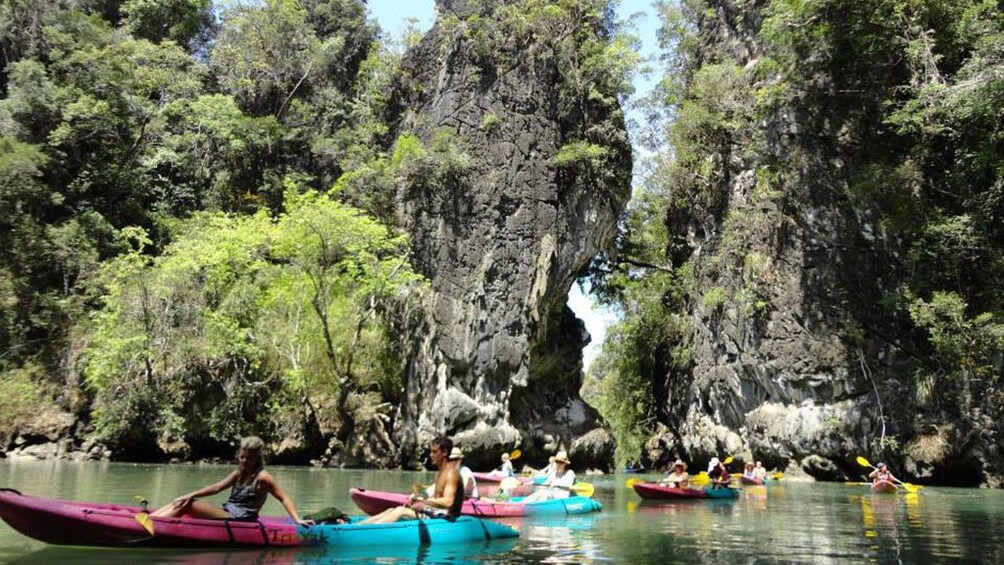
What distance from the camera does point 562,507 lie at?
9.63 meters

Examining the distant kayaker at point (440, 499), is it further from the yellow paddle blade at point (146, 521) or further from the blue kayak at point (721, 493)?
the blue kayak at point (721, 493)

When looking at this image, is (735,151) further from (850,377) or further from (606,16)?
(850,377)

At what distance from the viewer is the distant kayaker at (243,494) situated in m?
5.62

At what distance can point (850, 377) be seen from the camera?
718 inches

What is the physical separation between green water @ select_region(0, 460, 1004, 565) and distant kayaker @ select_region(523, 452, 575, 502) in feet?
2.07

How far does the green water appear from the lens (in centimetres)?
585

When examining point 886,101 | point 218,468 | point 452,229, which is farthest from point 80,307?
point 886,101

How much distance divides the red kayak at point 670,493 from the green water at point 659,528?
0.24 metres

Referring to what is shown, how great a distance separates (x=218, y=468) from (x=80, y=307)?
23.4 feet

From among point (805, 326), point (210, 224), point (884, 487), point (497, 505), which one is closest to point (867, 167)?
point (805, 326)

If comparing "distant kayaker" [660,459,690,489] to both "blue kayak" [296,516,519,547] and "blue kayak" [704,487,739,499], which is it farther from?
"blue kayak" [296,516,519,547]

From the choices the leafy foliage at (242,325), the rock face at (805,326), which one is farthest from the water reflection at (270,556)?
the rock face at (805,326)

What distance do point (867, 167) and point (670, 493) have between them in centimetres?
1034

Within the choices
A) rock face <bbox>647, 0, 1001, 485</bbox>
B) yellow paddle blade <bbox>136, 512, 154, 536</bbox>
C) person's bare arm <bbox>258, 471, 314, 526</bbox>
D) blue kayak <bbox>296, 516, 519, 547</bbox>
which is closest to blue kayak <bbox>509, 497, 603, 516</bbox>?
blue kayak <bbox>296, 516, 519, 547</bbox>
